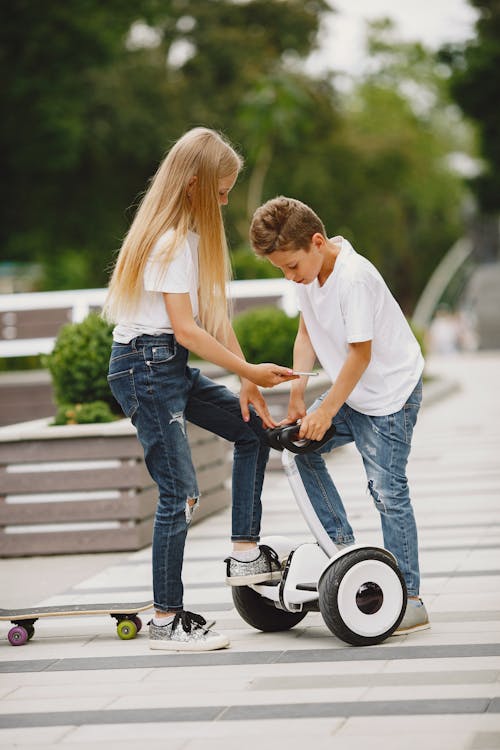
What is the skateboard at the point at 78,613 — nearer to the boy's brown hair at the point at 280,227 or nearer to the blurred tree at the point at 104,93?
the boy's brown hair at the point at 280,227

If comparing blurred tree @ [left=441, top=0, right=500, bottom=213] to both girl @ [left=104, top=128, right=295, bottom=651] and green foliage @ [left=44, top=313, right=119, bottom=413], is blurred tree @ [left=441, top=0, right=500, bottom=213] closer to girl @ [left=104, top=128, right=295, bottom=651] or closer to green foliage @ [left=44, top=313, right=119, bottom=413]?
green foliage @ [left=44, top=313, right=119, bottom=413]

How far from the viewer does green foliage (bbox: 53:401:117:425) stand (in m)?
7.81

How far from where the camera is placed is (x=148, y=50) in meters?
40.4

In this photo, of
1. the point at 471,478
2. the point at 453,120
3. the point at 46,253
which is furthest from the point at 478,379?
the point at 453,120

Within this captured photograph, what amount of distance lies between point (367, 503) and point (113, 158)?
100 feet

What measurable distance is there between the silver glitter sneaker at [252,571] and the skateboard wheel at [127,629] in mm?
490

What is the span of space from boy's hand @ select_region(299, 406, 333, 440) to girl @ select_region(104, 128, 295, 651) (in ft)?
0.58

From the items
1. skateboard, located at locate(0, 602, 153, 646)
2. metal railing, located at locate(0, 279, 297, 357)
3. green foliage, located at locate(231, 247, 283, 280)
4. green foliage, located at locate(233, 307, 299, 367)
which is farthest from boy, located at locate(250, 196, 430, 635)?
green foliage, located at locate(231, 247, 283, 280)

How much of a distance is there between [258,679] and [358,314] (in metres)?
1.32

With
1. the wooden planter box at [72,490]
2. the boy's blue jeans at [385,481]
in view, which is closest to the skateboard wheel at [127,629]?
the boy's blue jeans at [385,481]

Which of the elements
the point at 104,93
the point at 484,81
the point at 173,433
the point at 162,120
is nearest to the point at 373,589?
the point at 173,433

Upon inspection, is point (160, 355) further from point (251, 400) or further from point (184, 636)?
point (184, 636)

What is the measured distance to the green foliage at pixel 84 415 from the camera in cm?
781

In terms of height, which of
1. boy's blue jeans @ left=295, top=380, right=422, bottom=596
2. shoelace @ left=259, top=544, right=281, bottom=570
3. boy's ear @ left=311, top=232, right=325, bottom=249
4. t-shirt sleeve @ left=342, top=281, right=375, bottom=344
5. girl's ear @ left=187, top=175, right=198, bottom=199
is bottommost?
shoelace @ left=259, top=544, right=281, bottom=570
